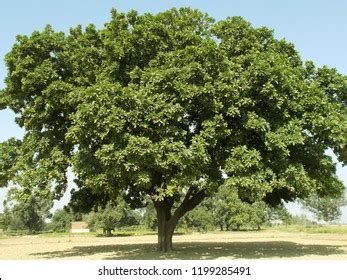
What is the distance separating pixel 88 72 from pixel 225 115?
7.91m

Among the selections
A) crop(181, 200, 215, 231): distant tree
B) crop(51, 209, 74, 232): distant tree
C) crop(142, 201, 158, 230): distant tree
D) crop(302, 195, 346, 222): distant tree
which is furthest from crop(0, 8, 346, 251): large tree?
crop(51, 209, 74, 232): distant tree

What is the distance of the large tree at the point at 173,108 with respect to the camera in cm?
2006

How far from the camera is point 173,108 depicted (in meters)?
20.1

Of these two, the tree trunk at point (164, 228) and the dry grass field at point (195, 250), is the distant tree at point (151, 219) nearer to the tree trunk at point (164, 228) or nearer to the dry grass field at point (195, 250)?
the dry grass field at point (195, 250)

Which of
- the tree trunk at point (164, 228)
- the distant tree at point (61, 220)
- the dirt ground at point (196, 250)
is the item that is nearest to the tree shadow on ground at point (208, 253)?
the dirt ground at point (196, 250)

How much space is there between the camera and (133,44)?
23031mm

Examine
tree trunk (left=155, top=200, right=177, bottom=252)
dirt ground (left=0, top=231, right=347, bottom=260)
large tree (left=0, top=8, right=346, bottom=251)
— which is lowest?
dirt ground (left=0, top=231, right=347, bottom=260)

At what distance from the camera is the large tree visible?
20062mm

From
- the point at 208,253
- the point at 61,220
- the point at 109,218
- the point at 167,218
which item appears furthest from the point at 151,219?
the point at 208,253

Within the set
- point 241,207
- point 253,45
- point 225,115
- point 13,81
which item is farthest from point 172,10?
point 241,207

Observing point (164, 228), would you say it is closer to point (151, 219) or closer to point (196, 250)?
point (196, 250)

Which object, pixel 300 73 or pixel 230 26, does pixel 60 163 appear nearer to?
pixel 230 26

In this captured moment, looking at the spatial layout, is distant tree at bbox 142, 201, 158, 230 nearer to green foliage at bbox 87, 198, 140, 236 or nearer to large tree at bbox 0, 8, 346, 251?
green foliage at bbox 87, 198, 140, 236

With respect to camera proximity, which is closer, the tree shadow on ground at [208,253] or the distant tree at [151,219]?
the tree shadow on ground at [208,253]
